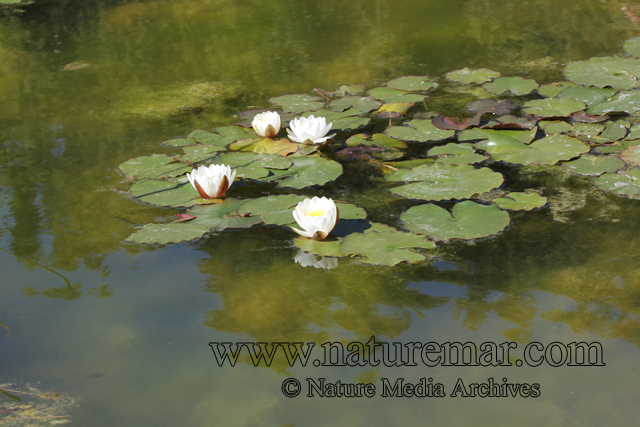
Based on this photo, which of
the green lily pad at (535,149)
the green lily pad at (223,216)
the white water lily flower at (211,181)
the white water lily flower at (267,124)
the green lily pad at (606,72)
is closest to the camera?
the green lily pad at (223,216)

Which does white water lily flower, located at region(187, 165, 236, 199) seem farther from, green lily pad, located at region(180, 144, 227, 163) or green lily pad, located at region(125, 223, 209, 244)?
green lily pad, located at region(180, 144, 227, 163)

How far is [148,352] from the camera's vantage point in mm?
1576

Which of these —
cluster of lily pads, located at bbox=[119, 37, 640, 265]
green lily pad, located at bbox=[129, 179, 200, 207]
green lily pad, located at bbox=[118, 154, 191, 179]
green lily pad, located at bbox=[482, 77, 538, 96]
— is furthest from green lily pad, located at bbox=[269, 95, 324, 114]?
green lily pad, located at bbox=[482, 77, 538, 96]

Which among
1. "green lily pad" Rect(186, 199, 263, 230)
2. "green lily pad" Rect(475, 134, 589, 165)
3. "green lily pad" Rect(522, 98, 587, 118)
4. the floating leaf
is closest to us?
"green lily pad" Rect(186, 199, 263, 230)

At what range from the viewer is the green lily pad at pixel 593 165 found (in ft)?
8.07

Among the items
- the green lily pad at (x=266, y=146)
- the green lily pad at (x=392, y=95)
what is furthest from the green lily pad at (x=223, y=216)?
the green lily pad at (x=392, y=95)

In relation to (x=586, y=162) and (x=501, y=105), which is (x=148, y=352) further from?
(x=501, y=105)

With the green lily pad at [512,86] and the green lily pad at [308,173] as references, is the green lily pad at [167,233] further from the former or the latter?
the green lily pad at [512,86]

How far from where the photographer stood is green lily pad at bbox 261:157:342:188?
250 cm

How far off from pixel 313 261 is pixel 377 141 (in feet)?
3.72

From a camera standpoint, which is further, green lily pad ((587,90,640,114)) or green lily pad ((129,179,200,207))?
green lily pad ((587,90,640,114))

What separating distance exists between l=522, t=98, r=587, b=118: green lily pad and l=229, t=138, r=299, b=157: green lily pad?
140 centimetres

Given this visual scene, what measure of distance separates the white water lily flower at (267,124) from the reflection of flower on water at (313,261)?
3.45 ft

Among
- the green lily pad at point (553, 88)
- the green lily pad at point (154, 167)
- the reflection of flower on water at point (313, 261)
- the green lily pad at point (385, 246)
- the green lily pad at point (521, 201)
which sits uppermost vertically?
the green lily pad at point (553, 88)
